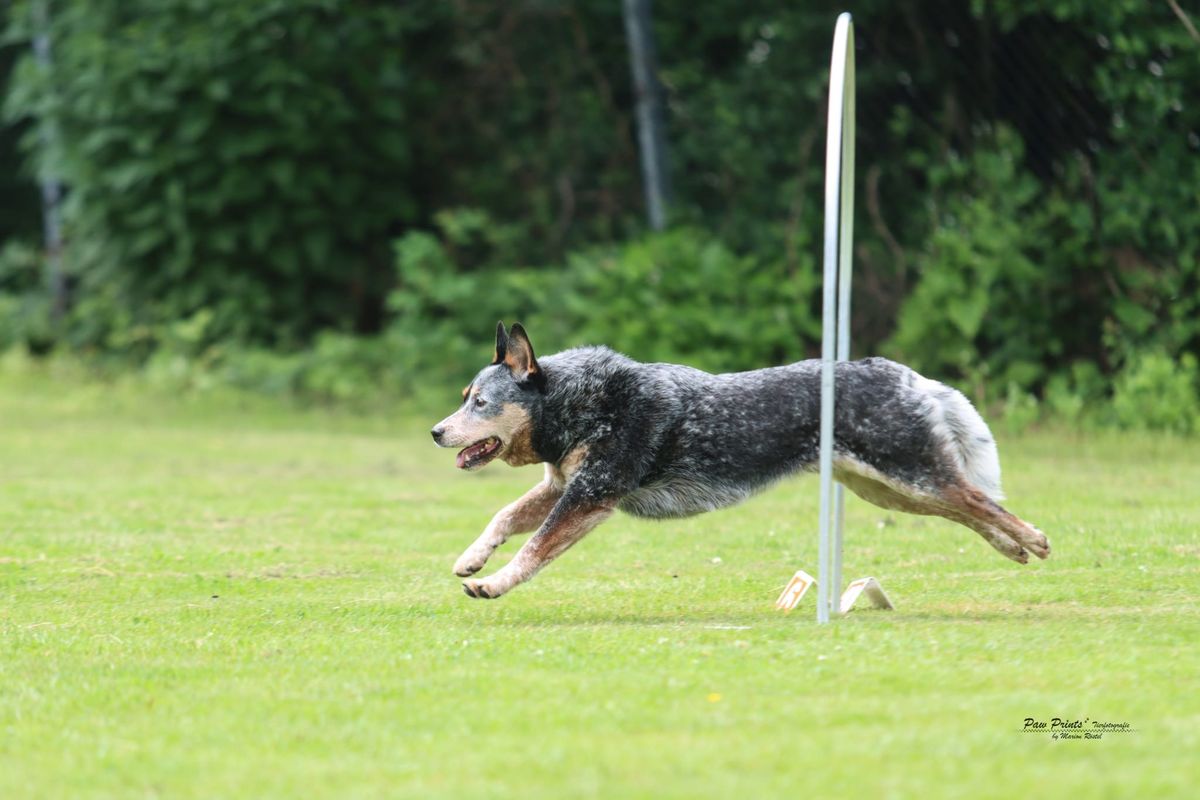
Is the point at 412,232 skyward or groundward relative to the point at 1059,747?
skyward

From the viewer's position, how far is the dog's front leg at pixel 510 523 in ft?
24.8

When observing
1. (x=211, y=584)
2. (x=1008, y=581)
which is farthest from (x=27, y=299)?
(x=1008, y=581)

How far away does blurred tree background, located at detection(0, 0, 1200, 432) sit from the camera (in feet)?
51.3

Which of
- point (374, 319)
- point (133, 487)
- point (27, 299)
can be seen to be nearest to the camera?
point (133, 487)

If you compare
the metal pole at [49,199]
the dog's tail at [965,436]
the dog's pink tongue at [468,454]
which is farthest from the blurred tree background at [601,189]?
the dog's pink tongue at [468,454]

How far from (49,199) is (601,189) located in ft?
30.1

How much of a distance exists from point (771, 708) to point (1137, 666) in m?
1.51

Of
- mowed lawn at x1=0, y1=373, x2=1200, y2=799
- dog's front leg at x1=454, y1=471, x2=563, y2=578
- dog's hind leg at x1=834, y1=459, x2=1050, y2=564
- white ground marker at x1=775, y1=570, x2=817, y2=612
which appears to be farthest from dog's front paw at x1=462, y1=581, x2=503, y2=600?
dog's hind leg at x1=834, y1=459, x2=1050, y2=564

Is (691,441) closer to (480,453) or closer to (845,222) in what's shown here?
(480,453)

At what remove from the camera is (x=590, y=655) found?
6.43 metres

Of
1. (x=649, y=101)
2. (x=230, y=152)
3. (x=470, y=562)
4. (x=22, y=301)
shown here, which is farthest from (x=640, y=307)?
(x=22, y=301)

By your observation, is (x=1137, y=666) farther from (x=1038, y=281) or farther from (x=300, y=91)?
(x=300, y=91)

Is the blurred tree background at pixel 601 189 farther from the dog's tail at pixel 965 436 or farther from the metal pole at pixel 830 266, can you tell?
the metal pole at pixel 830 266

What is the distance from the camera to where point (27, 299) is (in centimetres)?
2481
